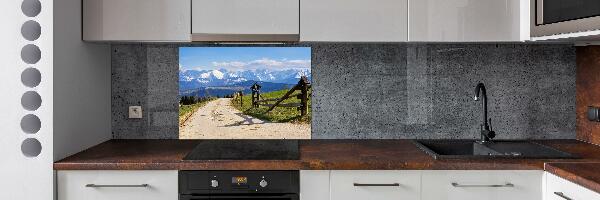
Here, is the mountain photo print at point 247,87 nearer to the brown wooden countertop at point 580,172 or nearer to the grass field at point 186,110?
the grass field at point 186,110

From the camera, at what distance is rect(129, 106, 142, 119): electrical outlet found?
9.99ft

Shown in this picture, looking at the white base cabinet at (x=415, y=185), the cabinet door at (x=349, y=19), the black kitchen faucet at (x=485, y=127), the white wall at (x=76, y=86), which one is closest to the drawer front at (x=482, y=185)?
the white base cabinet at (x=415, y=185)

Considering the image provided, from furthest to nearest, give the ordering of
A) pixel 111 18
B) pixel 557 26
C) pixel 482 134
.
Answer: pixel 482 134, pixel 111 18, pixel 557 26

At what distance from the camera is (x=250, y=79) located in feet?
10.2

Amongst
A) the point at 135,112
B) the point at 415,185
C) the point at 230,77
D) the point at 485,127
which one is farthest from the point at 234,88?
the point at 485,127

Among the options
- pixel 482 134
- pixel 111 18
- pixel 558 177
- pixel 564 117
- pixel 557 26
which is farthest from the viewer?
pixel 564 117

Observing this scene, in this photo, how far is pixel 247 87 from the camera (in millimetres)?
3133

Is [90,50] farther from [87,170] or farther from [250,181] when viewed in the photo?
[250,181]

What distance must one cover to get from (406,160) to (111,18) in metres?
1.44

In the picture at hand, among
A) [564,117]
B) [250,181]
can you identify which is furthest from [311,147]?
[564,117]

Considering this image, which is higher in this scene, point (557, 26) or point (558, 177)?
point (557, 26)

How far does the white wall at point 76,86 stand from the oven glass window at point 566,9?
2.03m

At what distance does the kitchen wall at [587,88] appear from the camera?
284cm

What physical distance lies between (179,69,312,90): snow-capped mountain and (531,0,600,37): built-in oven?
1.15 metres
